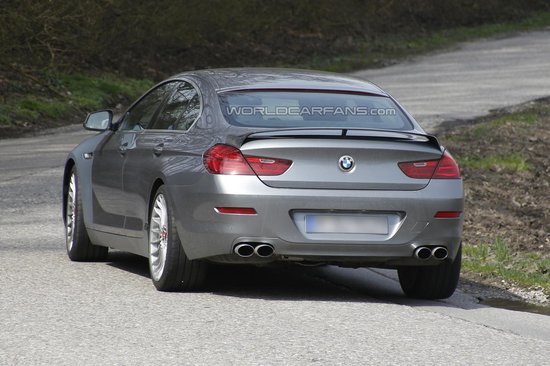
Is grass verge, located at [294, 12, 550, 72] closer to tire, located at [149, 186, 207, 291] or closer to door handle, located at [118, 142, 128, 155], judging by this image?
door handle, located at [118, 142, 128, 155]

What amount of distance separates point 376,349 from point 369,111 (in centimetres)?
255

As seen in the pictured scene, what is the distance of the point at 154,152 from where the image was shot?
9.05 meters

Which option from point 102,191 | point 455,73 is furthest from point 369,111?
point 455,73

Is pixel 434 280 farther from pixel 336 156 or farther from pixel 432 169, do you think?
pixel 336 156

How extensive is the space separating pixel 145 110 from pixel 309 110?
157 cm

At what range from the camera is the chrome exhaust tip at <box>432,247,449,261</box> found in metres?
8.44

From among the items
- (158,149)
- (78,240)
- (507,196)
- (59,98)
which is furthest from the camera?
(59,98)

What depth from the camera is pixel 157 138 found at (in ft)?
30.2

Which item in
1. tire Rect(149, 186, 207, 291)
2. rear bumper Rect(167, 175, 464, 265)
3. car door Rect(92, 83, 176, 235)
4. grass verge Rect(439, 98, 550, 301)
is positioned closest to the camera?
rear bumper Rect(167, 175, 464, 265)

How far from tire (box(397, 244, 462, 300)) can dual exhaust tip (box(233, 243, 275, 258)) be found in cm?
123

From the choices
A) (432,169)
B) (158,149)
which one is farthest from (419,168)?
(158,149)

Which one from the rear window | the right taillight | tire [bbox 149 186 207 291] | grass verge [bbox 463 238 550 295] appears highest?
the rear window

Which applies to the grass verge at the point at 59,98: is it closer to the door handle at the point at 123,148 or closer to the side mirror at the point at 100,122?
the side mirror at the point at 100,122

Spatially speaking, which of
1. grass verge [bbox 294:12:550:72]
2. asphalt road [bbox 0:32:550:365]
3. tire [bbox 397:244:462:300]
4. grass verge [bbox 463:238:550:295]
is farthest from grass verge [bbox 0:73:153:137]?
tire [bbox 397:244:462:300]
